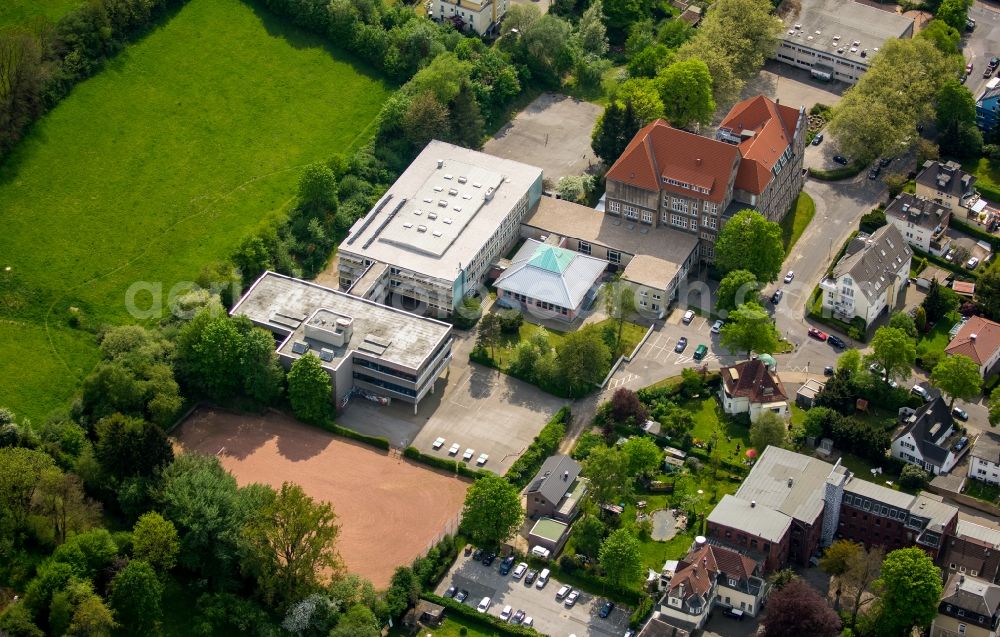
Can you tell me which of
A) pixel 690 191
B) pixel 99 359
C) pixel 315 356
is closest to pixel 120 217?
pixel 99 359

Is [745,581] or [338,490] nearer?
[745,581]

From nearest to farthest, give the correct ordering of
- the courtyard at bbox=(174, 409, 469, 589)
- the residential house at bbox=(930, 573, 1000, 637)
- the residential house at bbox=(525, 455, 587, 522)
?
1. the residential house at bbox=(930, 573, 1000, 637)
2. the courtyard at bbox=(174, 409, 469, 589)
3. the residential house at bbox=(525, 455, 587, 522)

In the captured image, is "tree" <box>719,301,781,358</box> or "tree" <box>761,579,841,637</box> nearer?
"tree" <box>761,579,841,637</box>

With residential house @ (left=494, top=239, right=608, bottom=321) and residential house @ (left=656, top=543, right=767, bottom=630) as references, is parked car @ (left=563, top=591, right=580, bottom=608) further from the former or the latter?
residential house @ (left=494, top=239, right=608, bottom=321)

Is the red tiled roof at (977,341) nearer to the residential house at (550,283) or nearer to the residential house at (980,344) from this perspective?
the residential house at (980,344)

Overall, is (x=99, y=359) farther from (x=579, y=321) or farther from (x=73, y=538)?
(x=579, y=321)

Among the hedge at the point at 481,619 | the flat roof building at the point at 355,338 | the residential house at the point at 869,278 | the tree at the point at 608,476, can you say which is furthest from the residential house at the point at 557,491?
the residential house at the point at 869,278

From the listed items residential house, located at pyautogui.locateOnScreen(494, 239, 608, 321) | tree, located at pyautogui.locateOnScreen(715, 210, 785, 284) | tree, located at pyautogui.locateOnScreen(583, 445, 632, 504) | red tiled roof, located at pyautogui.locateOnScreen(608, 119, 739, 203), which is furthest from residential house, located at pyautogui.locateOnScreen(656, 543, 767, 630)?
red tiled roof, located at pyautogui.locateOnScreen(608, 119, 739, 203)
